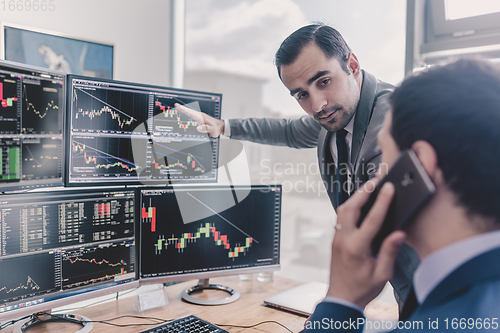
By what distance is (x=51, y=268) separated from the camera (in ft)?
3.70

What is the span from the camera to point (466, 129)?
49cm

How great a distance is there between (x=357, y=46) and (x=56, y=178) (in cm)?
155

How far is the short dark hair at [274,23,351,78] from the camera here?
4.44ft

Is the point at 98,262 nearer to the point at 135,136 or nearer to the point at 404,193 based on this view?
the point at 135,136

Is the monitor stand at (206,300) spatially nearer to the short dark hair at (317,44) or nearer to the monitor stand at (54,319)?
the monitor stand at (54,319)

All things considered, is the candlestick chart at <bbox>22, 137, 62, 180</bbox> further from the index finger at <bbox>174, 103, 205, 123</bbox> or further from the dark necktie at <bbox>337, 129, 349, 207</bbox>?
the dark necktie at <bbox>337, 129, 349, 207</bbox>

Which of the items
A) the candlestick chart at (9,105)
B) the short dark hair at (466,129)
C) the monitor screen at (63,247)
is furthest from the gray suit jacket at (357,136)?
the candlestick chart at (9,105)

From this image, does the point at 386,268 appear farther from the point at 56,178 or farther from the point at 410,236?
the point at 56,178

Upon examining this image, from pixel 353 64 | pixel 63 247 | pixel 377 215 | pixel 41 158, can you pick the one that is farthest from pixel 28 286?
pixel 353 64

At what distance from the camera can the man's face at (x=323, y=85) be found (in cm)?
134

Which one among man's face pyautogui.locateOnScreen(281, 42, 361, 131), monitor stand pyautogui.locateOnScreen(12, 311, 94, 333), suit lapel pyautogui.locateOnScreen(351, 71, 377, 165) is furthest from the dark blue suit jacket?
monitor stand pyautogui.locateOnScreen(12, 311, 94, 333)

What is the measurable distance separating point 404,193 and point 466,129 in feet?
0.40

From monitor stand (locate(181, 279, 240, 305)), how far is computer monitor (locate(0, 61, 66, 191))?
2.14 feet

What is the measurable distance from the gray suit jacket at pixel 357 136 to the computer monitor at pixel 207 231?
30 centimetres
